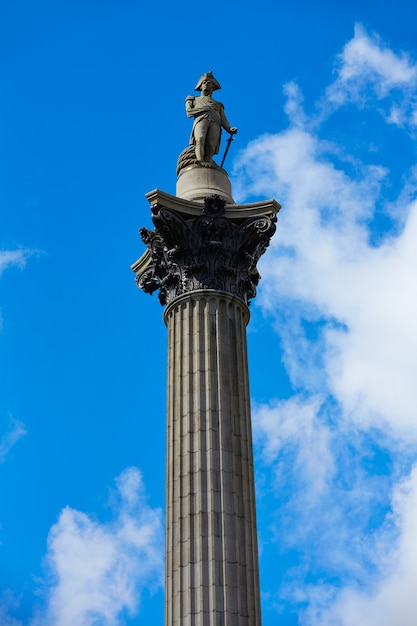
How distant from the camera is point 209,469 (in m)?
31.3

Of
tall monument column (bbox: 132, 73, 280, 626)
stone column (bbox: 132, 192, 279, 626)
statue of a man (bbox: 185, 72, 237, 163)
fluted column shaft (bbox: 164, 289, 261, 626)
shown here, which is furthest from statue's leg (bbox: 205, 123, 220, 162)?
fluted column shaft (bbox: 164, 289, 261, 626)

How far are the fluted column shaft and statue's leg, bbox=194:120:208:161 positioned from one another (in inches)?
234

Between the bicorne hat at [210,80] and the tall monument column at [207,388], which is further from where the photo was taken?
the bicorne hat at [210,80]

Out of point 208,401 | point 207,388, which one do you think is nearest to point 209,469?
point 208,401

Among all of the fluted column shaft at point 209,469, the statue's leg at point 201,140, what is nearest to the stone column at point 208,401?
the fluted column shaft at point 209,469

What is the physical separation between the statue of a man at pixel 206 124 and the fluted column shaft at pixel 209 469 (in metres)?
6.20

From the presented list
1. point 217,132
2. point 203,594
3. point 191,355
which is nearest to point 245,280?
point 191,355

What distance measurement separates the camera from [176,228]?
35344 millimetres

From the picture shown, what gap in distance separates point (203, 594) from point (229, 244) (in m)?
11.5

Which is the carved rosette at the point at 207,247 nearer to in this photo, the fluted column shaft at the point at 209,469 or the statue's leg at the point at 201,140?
the fluted column shaft at the point at 209,469

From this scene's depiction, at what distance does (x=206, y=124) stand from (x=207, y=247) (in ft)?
18.1

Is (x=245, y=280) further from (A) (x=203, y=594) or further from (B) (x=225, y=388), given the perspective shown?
(A) (x=203, y=594)

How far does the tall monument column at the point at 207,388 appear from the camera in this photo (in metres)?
29.7

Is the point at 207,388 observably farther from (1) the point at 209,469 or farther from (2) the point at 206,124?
(2) the point at 206,124
